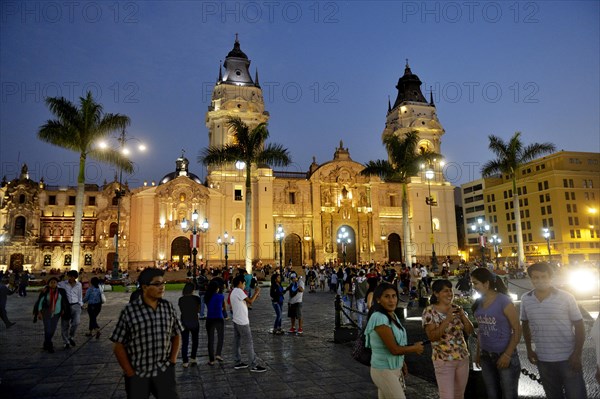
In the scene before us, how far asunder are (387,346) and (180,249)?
45.3m

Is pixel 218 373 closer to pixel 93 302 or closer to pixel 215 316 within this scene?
pixel 215 316

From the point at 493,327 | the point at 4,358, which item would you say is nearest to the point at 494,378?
the point at 493,327

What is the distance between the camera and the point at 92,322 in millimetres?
11609

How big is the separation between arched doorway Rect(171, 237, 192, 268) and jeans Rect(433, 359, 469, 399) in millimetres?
44602

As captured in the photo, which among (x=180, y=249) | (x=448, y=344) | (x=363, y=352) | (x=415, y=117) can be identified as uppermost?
(x=415, y=117)

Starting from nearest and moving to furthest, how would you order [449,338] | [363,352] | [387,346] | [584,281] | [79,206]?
[387,346] → [449,338] → [363,352] → [584,281] → [79,206]

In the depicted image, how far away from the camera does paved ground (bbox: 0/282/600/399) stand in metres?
6.33

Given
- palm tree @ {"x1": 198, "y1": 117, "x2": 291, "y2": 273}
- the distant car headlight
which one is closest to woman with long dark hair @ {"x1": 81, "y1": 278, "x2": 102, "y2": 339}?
palm tree @ {"x1": 198, "y1": 117, "x2": 291, "y2": 273}

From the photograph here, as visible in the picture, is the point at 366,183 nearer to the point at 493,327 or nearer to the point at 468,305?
the point at 468,305

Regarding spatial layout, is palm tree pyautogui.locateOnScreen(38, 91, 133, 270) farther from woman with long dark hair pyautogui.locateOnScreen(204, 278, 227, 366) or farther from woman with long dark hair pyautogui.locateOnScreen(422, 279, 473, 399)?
woman with long dark hair pyautogui.locateOnScreen(422, 279, 473, 399)

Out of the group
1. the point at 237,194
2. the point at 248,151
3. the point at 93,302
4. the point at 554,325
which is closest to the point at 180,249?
the point at 237,194

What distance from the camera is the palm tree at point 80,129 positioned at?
2031 centimetres

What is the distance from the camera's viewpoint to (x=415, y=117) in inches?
2258

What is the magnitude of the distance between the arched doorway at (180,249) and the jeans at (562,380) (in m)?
44.9
